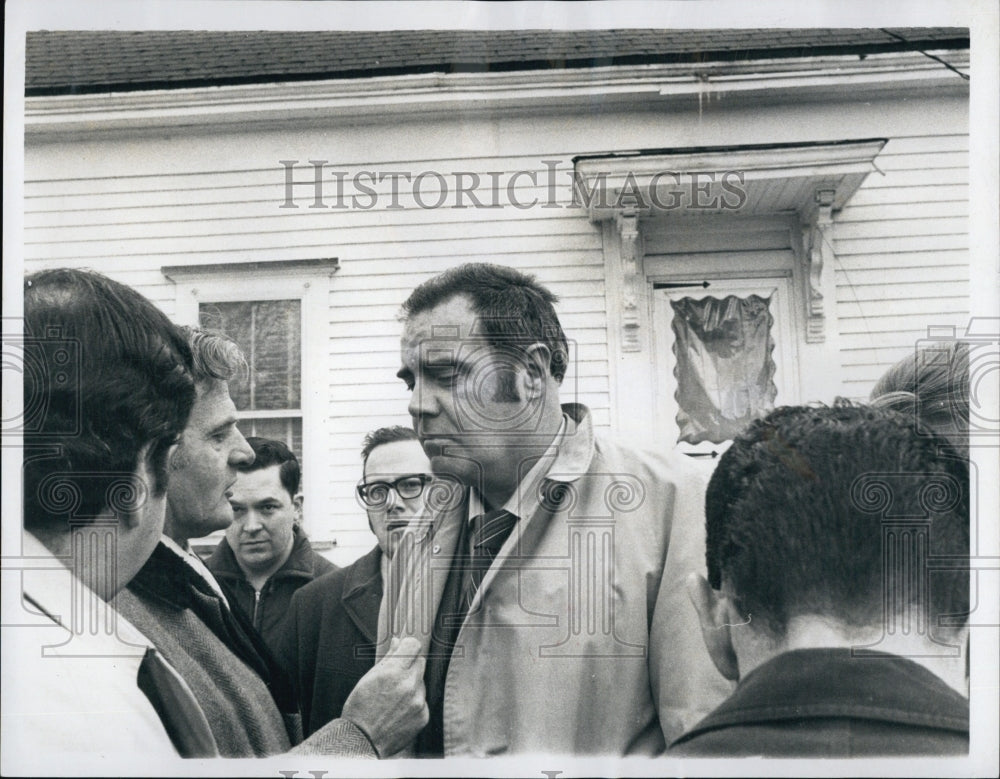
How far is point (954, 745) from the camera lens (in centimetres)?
427

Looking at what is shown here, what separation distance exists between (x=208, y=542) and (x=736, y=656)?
2.19 metres

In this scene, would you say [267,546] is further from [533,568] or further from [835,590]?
[835,590]

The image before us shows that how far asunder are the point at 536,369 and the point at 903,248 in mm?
1614

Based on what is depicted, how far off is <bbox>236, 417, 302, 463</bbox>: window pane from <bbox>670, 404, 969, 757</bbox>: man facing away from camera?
1.70 meters

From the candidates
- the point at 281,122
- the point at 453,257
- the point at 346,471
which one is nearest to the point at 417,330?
the point at 453,257

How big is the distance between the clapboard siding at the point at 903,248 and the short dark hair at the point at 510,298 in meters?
1.19

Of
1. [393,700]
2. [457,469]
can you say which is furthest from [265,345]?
[393,700]

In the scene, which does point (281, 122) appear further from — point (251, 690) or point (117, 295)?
point (251, 690)

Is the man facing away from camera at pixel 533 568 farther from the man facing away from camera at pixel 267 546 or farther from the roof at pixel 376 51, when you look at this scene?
the roof at pixel 376 51

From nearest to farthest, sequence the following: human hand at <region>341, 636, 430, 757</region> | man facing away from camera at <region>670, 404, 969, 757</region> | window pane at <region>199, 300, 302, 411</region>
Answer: man facing away from camera at <region>670, 404, 969, 757</region> → human hand at <region>341, 636, 430, 757</region> → window pane at <region>199, 300, 302, 411</region>

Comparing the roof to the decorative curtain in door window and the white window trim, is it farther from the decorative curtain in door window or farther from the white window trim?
the decorative curtain in door window

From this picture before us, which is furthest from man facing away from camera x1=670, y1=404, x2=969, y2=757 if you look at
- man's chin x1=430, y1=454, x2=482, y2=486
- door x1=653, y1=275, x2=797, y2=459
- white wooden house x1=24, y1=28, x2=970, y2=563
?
man's chin x1=430, y1=454, x2=482, y2=486

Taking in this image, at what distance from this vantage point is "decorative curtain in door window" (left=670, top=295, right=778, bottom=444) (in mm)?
4344

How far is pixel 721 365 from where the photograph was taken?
4379 millimetres
